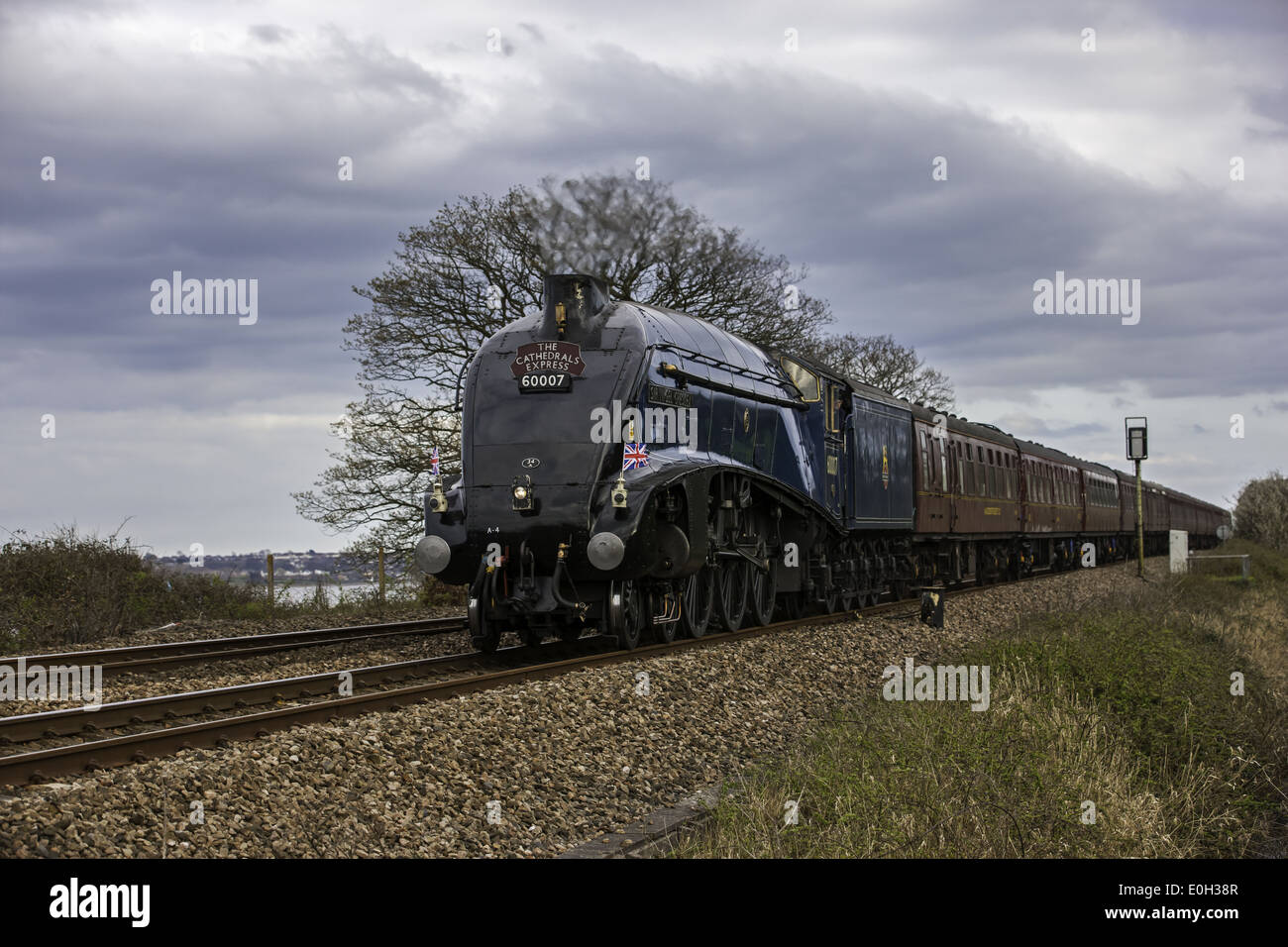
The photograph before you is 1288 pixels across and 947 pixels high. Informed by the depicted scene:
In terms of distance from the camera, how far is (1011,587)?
25.0 m

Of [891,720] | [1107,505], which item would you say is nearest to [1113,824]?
[891,720]

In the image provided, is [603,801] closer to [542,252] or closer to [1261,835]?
[1261,835]

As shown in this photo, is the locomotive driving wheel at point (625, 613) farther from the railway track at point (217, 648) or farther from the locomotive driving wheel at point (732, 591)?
the railway track at point (217, 648)

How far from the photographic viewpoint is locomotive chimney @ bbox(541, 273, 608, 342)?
12.4 meters

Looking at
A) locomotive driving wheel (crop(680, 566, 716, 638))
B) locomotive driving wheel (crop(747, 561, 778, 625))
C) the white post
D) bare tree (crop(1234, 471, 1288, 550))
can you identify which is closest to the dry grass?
locomotive driving wheel (crop(680, 566, 716, 638))

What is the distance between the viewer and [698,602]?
1380cm

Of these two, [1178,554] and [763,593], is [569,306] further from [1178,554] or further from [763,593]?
[1178,554]

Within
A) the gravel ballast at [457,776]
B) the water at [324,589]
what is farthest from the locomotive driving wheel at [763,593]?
the water at [324,589]

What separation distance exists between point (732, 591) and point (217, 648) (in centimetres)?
663

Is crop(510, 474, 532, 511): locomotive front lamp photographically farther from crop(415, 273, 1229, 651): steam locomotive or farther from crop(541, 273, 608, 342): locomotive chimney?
crop(541, 273, 608, 342): locomotive chimney

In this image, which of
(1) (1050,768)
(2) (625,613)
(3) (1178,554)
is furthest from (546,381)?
(3) (1178,554)

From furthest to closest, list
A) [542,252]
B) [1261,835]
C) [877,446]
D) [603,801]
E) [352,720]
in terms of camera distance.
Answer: [542,252], [877,446], [1261,835], [352,720], [603,801]
